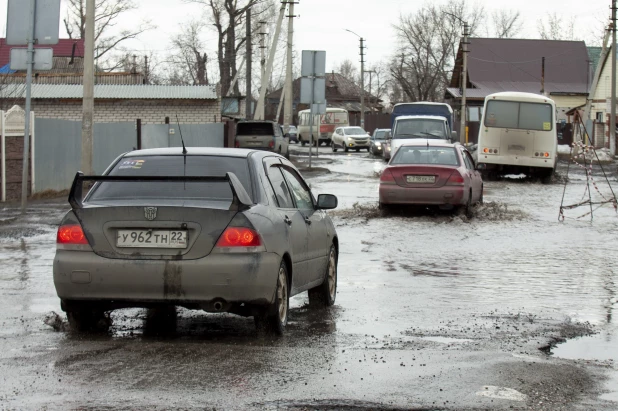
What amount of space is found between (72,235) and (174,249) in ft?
2.40

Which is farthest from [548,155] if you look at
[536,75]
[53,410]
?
[536,75]

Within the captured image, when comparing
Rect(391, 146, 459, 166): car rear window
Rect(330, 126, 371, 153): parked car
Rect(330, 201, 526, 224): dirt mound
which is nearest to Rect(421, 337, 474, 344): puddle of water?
Rect(330, 201, 526, 224): dirt mound

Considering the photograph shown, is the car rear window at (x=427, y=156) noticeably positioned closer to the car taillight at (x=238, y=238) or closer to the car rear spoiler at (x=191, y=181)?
the car rear spoiler at (x=191, y=181)

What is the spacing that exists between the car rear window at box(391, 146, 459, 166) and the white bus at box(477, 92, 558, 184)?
1390cm

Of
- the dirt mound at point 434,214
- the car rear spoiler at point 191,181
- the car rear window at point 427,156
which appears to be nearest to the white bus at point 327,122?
the dirt mound at point 434,214

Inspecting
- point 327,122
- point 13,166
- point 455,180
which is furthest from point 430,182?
point 327,122

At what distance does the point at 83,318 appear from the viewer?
7.67 meters

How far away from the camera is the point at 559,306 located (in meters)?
9.53

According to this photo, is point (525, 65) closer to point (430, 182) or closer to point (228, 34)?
point (228, 34)

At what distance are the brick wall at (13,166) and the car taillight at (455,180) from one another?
8.73 meters

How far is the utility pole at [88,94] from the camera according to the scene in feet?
72.1

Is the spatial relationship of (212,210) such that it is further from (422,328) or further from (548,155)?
(548,155)

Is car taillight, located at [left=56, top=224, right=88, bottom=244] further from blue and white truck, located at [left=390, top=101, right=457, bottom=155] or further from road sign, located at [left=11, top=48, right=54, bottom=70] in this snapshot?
blue and white truck, located at [left=390, top=101, right=457, bottom=155]

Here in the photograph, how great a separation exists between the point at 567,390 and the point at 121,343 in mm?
2958
